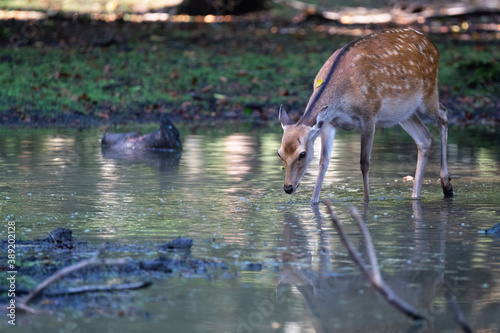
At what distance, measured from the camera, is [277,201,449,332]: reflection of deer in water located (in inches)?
226

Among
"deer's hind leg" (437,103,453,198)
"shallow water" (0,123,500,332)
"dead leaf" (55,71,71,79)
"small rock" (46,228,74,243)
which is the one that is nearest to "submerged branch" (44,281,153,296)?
"shallow water" (0,123,500,332)

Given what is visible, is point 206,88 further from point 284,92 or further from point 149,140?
point 149,140

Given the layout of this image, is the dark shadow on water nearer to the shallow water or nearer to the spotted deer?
the shallow water

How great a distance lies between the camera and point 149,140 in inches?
606

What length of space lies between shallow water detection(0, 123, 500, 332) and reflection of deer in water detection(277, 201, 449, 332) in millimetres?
14

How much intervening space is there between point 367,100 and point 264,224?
93.4 inches

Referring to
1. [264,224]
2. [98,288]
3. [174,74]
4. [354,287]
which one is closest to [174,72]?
[174,74]

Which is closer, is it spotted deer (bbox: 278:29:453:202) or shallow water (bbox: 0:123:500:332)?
shallow water (bbox: 0:123:500:332)

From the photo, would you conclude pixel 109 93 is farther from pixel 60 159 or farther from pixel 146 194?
pixel 146 194

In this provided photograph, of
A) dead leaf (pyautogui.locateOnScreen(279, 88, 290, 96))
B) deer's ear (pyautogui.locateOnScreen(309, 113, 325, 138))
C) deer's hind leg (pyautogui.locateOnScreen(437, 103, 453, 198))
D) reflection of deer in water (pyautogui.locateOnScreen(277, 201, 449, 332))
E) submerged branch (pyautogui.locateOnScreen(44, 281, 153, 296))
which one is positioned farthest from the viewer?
dead leaf (pyautogui.locateOnScreen(279, 88, 290, 96))

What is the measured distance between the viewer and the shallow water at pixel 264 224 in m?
5.88

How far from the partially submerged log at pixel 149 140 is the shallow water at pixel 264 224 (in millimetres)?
268

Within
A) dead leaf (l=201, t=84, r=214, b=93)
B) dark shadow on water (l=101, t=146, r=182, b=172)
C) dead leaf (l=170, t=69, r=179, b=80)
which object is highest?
dead leaf (l=170, t=69, r=179, b=80)

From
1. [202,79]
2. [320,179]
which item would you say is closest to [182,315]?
[320,179]
